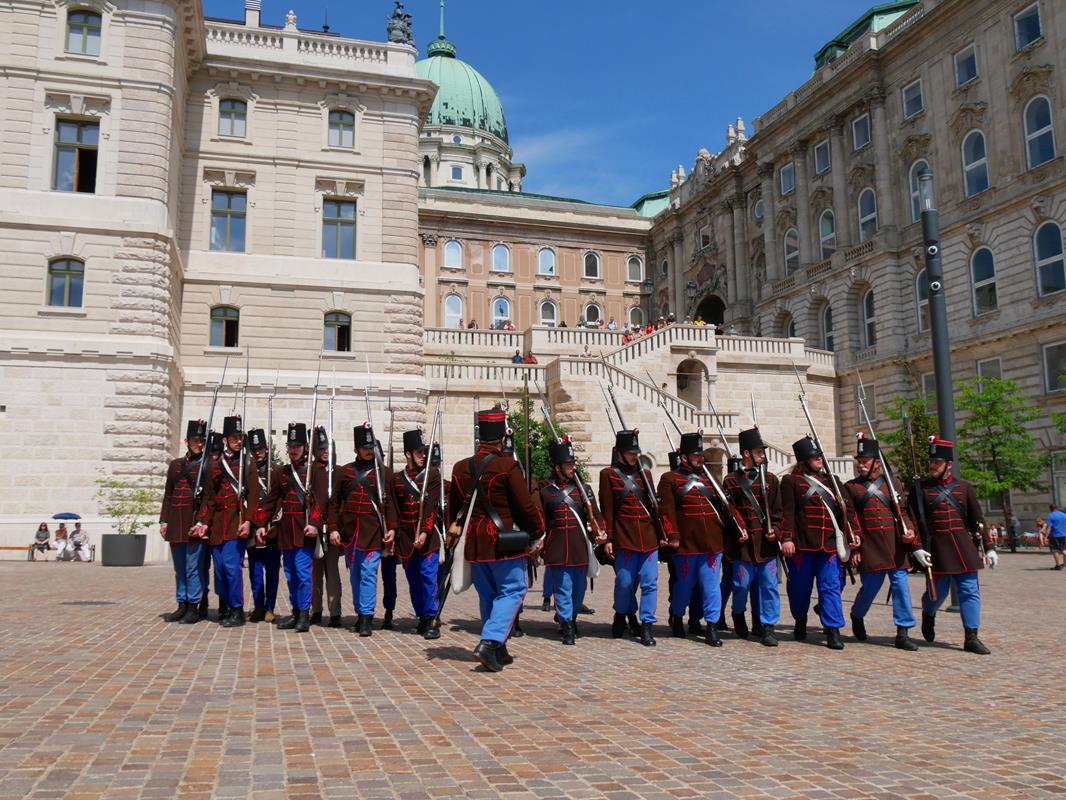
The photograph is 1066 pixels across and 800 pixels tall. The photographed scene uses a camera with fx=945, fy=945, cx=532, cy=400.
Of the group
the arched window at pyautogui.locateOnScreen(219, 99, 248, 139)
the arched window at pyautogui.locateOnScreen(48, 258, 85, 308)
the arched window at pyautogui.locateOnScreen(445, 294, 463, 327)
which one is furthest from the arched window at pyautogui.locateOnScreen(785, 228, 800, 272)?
the arched window at pyautogui.locateOnScreen(48, 258, 85, 308)

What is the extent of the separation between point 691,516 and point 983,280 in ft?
108

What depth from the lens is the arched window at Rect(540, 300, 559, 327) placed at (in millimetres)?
61438

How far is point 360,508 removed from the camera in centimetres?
1053

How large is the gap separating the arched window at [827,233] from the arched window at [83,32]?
3369 centimetres

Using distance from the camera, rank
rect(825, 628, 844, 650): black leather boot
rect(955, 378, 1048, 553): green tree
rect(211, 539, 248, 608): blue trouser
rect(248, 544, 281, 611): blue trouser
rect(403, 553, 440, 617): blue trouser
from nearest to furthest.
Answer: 1. rect(825, 628, 844, 650): black leather boot
2. rect(403, 553, 440, 617): blue trouser
3. rect(211, 539, 248, 608): blue trouser
4. rect(248, 544, 281, 611): blue trouser
5. rect(955, 378, 1048, 553): green tree

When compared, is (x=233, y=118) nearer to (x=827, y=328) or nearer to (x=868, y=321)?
(x=868, y=321)

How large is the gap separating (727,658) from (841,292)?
38.9m

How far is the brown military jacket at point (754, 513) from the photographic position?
10.1 meters

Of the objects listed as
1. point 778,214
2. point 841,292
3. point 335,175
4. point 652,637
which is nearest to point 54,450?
point 335,175

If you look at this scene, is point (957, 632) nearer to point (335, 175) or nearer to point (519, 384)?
point (519, 384)

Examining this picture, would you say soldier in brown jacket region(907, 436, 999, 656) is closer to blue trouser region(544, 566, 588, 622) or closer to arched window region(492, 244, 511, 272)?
blue trouser region(544, 566, 588, 622)

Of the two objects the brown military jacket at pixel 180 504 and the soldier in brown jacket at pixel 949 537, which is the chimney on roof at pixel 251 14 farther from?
the soldier in brown jacket at pixel 949 537

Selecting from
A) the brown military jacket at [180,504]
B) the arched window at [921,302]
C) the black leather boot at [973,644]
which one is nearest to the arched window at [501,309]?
the arched window at [921,302]

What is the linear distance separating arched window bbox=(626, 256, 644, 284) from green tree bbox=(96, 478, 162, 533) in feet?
144
